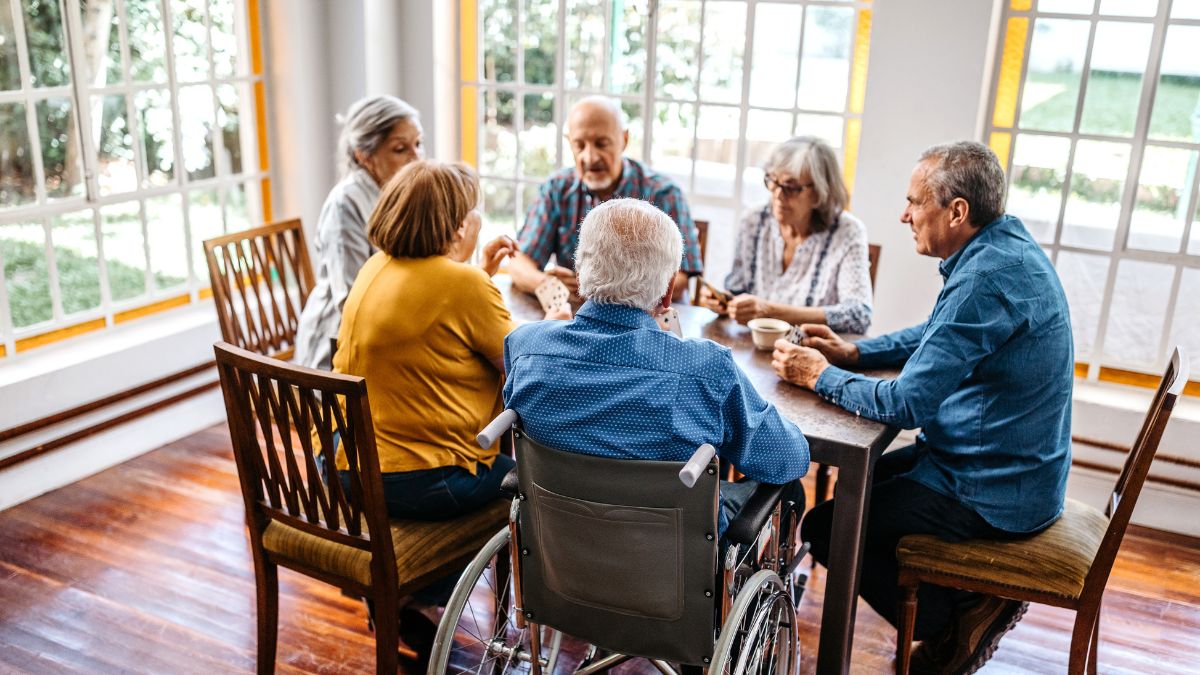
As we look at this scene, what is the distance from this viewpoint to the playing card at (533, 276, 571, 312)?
2.77 meters

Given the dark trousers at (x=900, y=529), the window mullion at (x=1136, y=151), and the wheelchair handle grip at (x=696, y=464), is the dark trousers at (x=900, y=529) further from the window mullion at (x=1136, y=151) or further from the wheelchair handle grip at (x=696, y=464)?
the window mullion at (x=1136, y=151)

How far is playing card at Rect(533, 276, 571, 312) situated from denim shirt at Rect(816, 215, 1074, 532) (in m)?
0.80

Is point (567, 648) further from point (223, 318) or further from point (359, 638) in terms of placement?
point (223, 318)

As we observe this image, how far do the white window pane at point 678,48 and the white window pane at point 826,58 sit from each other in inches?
17.4

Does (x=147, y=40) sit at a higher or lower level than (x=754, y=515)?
higher

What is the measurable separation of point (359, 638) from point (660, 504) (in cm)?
134

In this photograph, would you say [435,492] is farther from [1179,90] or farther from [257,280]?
[1179,90]

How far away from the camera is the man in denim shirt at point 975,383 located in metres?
2.12

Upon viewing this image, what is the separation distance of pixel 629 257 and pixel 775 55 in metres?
2.45

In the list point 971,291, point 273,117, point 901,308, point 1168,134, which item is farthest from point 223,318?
point 1168,134

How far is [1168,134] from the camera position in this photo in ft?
11.3

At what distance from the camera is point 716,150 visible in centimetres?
417

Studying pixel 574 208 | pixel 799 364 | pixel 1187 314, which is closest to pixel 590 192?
pixel 574 208


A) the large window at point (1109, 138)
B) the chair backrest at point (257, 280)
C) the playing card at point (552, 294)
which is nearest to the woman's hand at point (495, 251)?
the playing card at point (552, 294)
